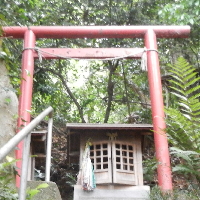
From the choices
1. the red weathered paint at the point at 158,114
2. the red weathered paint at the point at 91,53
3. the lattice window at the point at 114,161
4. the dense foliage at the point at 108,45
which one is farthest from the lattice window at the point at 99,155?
the dense foliage at the point at 108,45

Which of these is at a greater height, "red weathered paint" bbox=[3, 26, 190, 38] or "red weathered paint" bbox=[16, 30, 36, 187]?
"red weathered paint" bbox=[3, 26, 190, 38]

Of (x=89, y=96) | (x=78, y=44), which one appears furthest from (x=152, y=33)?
(x=89, y=96)

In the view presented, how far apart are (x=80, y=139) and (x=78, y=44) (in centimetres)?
454

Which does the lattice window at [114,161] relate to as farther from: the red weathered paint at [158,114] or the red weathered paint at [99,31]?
the red weathered paint at [99,31]

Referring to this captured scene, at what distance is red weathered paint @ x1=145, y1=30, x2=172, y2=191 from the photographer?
17.4 feet

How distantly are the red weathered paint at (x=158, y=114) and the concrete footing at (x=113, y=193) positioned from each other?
39 cm

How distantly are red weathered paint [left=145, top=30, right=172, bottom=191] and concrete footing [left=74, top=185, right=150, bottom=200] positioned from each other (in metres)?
0.39

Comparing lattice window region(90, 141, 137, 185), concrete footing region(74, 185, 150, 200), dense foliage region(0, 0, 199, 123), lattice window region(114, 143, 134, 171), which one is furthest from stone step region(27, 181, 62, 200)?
dense foliage region(0, 0, 199, 123)

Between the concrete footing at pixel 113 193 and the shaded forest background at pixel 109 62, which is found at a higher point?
the shaded forest background at pixel 109 62

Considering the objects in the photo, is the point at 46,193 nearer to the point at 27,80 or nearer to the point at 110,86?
the point at 27,80

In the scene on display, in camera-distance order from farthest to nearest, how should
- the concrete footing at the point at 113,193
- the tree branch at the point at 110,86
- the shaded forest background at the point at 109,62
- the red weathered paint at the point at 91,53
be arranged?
1. the tree branch at the point at 110,86
2. the shaded forest background at the point at 109,62
3. the red weathered paint at the point at 91,53
4. the concrete footing at the point at 113,193

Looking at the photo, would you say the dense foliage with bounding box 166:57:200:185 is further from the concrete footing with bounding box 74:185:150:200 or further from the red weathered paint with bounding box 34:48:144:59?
the red weathered paint with bounding box 34:48:144:59

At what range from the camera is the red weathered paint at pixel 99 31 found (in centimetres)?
716

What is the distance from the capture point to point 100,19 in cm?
989
